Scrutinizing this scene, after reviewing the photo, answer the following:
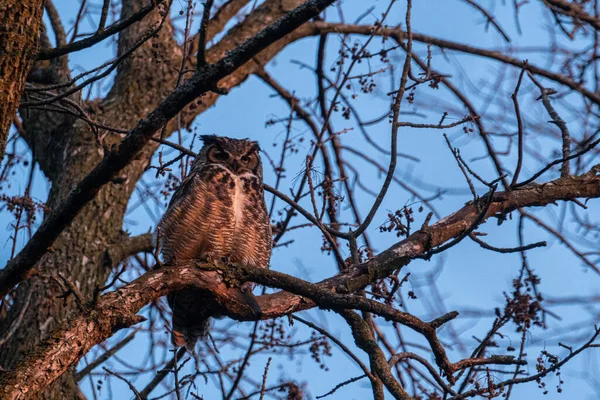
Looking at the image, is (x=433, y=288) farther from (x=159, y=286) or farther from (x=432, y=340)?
(x=159, y=286)

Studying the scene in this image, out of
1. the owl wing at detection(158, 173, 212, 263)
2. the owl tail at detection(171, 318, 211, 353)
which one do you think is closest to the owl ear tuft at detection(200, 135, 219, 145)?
the owl wing at detection(158, 173, 212, 263)

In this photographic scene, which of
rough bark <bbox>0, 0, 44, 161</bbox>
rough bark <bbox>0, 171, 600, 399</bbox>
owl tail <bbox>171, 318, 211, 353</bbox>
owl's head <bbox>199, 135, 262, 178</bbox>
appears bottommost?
rough bark <bbox>0, 171, 600, 399</bbox>

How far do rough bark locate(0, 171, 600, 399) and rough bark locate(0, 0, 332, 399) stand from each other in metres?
1.24

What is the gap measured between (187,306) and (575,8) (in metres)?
3.34

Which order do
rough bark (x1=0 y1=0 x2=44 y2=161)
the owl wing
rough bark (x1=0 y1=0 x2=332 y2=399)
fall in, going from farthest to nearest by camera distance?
rough bark (x1=0 y1=0 x2=332 y2=399) < the owl wing < rough bark (x1=0 y1=0 x2=44 y2=161)

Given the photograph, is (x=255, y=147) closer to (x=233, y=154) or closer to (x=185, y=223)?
(x=233, y=154)

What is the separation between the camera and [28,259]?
98.4 inches

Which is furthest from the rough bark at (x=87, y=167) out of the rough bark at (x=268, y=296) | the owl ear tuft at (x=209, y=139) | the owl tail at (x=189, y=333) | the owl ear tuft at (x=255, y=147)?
the rough bark at (x=268, y=296)

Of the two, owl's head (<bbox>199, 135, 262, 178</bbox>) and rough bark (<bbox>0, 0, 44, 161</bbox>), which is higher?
owl's head (<bbox>199, 135, 262, 178</bbox>)

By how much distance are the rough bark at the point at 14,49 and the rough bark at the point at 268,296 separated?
71cm

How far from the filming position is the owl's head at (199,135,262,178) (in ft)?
13.6

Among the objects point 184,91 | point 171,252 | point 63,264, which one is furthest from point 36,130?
point 184,91

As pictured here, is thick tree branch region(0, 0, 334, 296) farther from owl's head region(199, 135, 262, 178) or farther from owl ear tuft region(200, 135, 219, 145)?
owl ear tuft region(200, 135, 219, 145)

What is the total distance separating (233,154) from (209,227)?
0.60 meters
